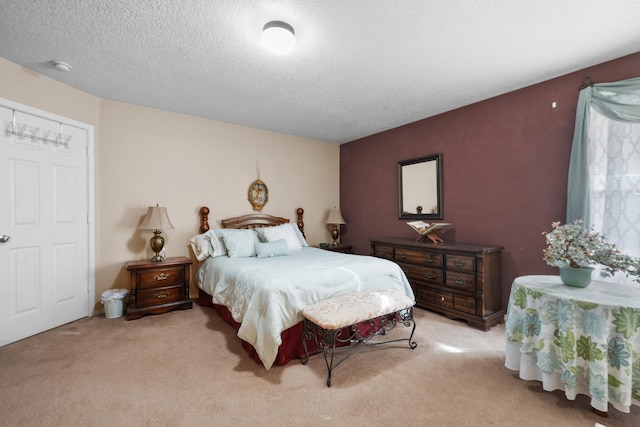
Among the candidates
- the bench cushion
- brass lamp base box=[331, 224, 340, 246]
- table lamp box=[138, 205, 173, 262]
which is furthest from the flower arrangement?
table lamp box=[138, 205, 173, 262]

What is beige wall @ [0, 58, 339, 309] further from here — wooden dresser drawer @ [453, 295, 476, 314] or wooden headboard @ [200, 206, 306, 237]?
wooden dresser drawer @ [453, 295, 476, 314]

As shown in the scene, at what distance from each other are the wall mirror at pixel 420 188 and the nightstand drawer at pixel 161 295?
3.33 meters

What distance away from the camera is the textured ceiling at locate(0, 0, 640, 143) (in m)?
1.90

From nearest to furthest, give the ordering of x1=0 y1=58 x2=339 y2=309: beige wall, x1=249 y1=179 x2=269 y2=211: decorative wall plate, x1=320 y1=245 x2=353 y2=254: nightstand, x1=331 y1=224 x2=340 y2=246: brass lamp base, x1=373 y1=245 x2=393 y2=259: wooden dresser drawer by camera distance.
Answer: x1=0 y1=58 x2=339 y2=309: beige wall < x1=373 y1=245 x2=393 y2=259: wooden dresser drawer < x1=249 y1=179 x2=269 y2=211: decorative wall plate < x1=320 y1=245 x2=353 y2=254: nightstand < x1=331 y1=224 x2=340 y2=246: brass lamp base

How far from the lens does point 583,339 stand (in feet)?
5.47

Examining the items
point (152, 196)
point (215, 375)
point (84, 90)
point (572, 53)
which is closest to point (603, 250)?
point (572, 53)

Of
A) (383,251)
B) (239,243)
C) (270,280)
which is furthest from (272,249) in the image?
(383,251)

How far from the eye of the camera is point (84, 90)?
10.5 feet

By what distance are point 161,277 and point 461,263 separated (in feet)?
11.6

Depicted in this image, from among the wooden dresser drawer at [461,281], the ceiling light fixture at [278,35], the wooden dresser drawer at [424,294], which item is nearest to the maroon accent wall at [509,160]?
the wooden dresser drawer at [461,281]

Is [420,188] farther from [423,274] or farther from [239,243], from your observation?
[239,243]

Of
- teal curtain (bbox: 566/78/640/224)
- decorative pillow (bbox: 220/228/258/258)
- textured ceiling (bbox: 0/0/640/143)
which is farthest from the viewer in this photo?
decorative pillow (bbox: 220/228/258/258)

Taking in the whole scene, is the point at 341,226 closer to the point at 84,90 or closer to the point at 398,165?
the point at 398,165

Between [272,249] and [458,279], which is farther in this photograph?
[272,249]
